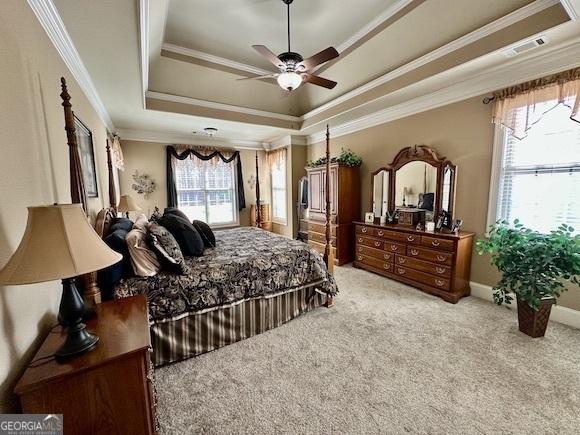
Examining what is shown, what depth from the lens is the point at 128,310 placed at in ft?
4.67

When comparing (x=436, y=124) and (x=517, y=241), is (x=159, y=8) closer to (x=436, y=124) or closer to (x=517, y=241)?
(x=436, y=124)

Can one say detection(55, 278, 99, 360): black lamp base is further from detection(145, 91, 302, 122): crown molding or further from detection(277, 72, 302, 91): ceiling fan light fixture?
detection(145, 91, 302, 122): crown molding

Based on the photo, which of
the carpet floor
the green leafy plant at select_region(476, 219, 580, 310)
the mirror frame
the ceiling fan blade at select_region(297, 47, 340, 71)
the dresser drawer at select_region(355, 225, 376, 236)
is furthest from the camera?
the dresser drawer at select_region(355, 225, 376, 236)

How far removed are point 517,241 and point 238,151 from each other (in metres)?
5.27

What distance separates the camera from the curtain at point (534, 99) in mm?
2240

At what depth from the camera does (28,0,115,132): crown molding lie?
1484mm

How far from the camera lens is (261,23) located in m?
2.96

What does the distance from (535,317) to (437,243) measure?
1.07m

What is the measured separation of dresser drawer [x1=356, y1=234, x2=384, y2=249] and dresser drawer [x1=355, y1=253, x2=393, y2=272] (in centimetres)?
20

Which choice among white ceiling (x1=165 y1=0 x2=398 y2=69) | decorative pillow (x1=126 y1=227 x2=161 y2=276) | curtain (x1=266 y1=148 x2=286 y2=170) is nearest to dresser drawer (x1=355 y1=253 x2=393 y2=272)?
curtain (x1=266 y1=148 x2=286 y2=170)

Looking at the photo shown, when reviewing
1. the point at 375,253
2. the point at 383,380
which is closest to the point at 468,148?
the point at 375,253

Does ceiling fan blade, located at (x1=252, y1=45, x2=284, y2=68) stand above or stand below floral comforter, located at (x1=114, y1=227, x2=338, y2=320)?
above

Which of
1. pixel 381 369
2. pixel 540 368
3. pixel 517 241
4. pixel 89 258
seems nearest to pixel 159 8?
pixel 89 258

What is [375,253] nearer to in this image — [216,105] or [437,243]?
[437,243]
